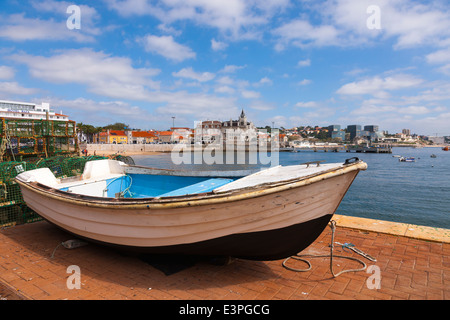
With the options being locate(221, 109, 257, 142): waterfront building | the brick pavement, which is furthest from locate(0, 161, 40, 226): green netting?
locate(221, 109, 257, 142): waterfront building

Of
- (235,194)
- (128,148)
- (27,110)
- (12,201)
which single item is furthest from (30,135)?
(27,110)

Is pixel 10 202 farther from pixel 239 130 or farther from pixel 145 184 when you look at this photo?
pixel 239 130

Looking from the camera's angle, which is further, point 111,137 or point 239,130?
point 239,130

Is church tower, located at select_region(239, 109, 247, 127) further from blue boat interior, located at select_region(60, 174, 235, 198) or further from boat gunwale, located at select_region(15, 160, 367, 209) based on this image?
boat gunwale, located at select_region(15, 160, 367, 209)

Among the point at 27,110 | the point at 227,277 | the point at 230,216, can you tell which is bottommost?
the point at 227,277

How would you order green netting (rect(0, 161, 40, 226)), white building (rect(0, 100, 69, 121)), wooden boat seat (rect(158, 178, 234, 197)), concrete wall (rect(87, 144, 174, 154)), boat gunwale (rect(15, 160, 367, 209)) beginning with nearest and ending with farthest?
boat gunwale (rect(15, 160, 367, 209)) < wooden boat seat (rect(158, 178, 234, 197)) < green netting (rect(0, 161, 40, 226)) < concrete wall (rect(87, 144, 174, 154)) < white building (rect(0, 100, 69, 121))

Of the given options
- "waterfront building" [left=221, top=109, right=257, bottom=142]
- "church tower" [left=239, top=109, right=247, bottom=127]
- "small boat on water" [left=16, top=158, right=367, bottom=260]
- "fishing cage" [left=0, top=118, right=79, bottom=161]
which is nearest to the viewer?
"small boat on water" [left=16, top=158, right=367, bottom=260]

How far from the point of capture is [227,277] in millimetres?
3859

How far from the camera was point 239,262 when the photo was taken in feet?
14.4

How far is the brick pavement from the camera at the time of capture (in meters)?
3.37

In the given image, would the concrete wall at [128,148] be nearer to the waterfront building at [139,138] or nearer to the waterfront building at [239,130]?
the waterfront building at [139,138]

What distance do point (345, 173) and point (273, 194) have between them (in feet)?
3.25
